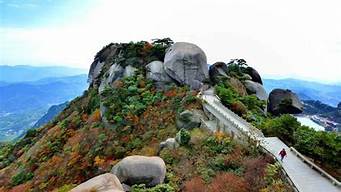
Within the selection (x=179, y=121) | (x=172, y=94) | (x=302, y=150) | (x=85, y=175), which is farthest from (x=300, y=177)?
(x=172, y=94)

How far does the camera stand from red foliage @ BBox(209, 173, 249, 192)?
20.6 metres

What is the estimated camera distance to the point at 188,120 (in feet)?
109

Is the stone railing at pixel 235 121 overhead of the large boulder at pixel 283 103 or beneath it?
overhead

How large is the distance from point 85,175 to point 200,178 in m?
12.6

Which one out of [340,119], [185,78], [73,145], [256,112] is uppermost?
[185,78]

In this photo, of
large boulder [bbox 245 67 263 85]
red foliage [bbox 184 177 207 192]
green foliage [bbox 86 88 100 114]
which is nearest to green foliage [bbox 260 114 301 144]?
red foliage [bbox 184 177 207 192]

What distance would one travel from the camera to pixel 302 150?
25.8m

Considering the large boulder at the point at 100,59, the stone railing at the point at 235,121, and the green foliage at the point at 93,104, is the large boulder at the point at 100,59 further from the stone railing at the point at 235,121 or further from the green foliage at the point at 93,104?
the stone railing at the point at 235,121

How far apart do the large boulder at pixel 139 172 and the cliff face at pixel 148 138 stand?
0.74 feet

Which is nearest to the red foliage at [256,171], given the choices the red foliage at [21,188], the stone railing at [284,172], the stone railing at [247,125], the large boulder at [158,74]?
the stone railing at [284,172]

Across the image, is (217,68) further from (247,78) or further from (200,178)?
(200,178)

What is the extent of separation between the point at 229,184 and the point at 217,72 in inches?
1089

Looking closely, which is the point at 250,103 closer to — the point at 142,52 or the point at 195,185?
the point at 142,52

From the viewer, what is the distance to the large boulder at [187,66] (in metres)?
43.2
